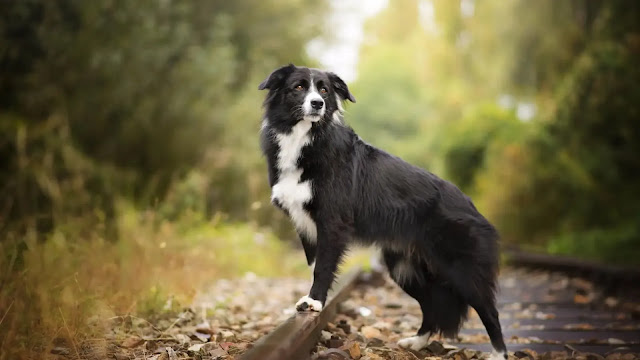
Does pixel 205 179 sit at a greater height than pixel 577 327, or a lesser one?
greater

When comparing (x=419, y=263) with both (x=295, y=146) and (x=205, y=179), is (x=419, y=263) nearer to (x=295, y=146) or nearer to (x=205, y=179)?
(x=295, y=146)

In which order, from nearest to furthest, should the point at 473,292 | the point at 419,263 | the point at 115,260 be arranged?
A: the point at 473,292, the point at 419,263, the point at 115,260

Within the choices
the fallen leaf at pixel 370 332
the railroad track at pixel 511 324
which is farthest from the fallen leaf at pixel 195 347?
the fallen leaf at pixel 370 332

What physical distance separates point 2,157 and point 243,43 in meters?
7.16

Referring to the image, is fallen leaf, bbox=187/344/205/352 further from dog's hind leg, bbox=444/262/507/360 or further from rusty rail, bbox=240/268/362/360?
dog's hind leg, bbox=444/262/507/360

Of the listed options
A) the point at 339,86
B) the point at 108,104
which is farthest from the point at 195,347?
the point at 108,104

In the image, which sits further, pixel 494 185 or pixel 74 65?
pixel 494 185

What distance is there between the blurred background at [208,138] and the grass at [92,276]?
0.02 meters

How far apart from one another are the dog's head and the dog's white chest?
12 centimetres

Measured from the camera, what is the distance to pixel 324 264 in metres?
4.15

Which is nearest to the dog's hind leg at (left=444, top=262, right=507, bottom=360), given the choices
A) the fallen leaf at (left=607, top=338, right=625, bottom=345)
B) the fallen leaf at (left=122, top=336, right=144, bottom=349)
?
the fallen leaf at (left=607, top=338, right=625, bottom=345)

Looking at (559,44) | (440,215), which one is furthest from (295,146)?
(559,44)

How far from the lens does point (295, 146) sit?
434cm

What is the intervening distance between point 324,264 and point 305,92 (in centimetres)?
117
